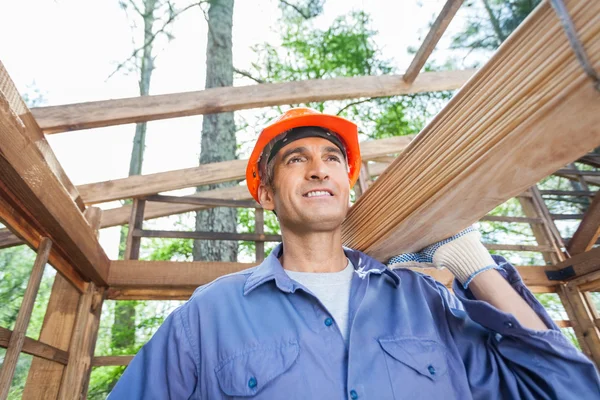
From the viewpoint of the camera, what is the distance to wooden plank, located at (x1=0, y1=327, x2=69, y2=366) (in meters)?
1.73

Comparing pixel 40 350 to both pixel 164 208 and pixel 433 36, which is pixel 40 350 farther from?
pixel 433 36

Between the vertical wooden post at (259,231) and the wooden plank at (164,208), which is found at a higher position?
the wooden plank at (164,208)

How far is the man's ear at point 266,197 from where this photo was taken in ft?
5.97

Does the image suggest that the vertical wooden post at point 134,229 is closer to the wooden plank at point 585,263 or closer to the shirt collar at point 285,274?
the shirt collar at point 285,274

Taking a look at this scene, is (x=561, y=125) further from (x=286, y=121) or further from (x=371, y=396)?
(x=286, y=121)

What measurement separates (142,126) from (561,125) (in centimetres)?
1003

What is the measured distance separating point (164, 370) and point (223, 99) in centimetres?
199

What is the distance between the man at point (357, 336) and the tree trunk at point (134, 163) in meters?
5.72

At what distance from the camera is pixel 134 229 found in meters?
3.76

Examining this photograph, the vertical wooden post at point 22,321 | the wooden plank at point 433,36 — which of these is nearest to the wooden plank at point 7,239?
the vertical wooden post at point 22,321

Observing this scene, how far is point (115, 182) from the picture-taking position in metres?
3.46

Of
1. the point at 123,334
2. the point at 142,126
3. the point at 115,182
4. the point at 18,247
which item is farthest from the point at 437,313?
the point at 142,126

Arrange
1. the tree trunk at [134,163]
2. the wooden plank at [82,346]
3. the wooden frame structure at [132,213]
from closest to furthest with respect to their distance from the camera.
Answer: the wooden frame structure at [132,213]
the wooden plank at [82,346]
the tree trunk at [134,163]

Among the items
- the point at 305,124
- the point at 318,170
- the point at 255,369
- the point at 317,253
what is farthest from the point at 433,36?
the point at 255,369
